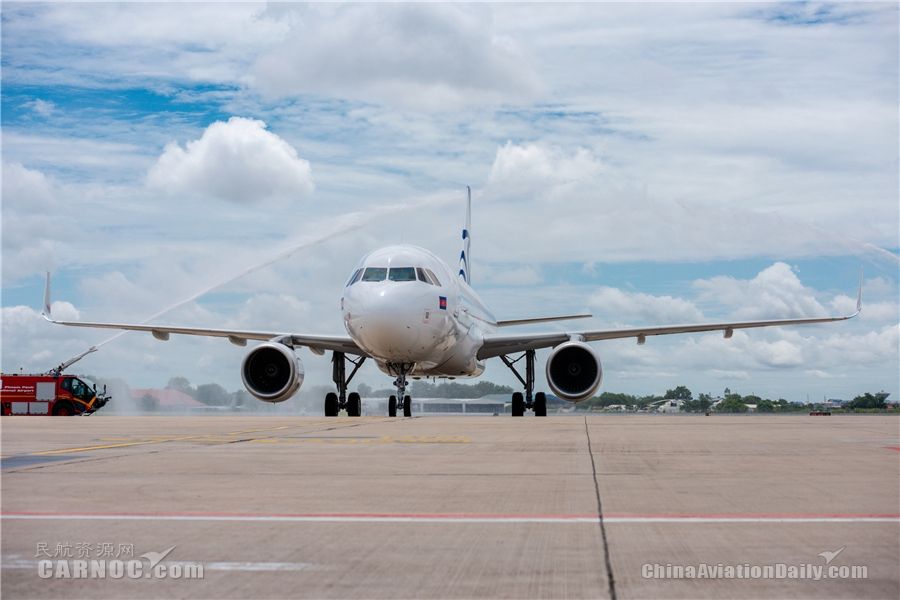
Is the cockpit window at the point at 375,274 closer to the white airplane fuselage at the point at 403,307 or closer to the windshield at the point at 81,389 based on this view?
the white airplane fuselage at the point at 403,307

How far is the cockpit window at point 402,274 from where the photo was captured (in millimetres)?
26375

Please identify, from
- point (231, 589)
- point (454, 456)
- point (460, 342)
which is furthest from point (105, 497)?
point (460, 342)

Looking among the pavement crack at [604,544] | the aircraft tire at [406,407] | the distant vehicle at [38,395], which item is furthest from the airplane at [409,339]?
the pavement crack at [604,544]

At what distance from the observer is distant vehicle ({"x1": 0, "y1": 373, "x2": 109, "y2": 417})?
39.0 m

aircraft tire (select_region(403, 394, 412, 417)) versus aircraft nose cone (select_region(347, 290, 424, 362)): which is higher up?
aircraft nose cone (select_region(347, 290, 424, 362))

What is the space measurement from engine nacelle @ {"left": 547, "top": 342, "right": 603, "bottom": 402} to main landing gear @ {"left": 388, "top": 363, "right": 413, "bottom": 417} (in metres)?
4.14

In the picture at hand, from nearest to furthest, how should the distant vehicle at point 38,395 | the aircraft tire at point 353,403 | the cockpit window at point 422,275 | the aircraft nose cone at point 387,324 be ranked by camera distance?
1. the aircraft nose cone at point 387,324
2. the cockpit window at point 422,275
3. the aircraft tire at point 353,403
4. the distant vehicle at point 38,395

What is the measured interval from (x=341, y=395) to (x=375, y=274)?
6.54m

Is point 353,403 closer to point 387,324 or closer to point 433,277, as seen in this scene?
point 433,277

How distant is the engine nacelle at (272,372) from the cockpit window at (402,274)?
4011mm

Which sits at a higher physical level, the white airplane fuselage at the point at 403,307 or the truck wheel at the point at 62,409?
the white airplane fuselage at the point at 403,307

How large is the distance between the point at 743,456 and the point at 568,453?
206 centimetres

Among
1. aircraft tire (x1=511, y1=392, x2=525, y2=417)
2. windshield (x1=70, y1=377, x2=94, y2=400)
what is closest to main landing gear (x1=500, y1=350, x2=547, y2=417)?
aircraft tire (x1=511, y1=392, x2=525, y2=417)

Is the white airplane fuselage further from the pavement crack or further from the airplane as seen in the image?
the pavement crack
